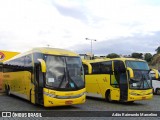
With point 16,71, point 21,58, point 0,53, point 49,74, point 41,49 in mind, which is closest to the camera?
point 49,74

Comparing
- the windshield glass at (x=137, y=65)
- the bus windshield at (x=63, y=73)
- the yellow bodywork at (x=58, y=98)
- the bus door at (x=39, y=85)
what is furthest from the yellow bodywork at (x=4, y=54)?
the yellow bodywork at (x=58, y=98)

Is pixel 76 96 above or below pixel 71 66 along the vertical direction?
below

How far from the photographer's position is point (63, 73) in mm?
17891

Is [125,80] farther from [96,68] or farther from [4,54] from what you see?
[4,54]

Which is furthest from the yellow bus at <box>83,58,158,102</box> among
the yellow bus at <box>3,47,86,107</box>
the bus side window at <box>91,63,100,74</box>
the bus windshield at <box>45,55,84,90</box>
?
the yellow bus at <box>3,47,86,107</box>

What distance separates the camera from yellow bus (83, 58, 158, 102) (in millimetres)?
21297

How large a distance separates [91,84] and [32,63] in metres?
7.94

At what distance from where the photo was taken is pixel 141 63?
875 inches

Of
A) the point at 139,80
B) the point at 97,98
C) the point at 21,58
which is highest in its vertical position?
the point at 21,58

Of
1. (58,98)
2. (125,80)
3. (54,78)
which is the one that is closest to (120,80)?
(125,80)

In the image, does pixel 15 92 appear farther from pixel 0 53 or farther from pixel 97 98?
pixel 0 53

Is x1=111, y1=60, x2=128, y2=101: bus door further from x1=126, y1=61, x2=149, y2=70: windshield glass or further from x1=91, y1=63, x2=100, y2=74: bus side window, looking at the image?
x1=91, y1=63, x2=100, y2=74: bus side window

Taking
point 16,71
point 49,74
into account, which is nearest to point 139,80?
point 49,74

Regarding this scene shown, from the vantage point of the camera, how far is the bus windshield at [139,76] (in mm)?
21406
